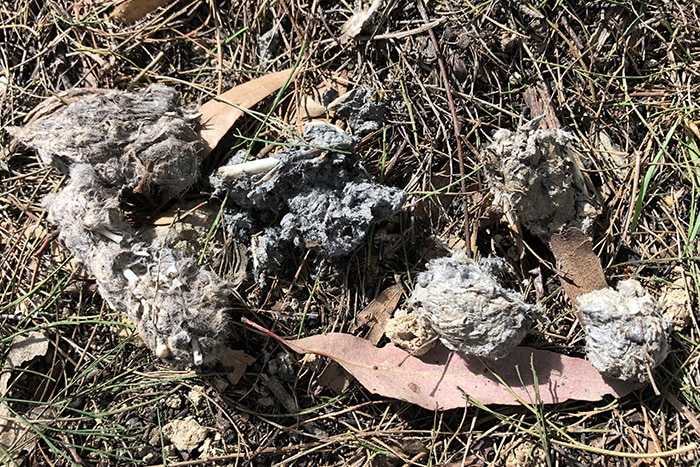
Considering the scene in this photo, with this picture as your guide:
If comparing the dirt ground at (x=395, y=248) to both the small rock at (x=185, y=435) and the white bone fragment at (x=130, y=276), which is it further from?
the white bone fragment at (x=130, y=276)

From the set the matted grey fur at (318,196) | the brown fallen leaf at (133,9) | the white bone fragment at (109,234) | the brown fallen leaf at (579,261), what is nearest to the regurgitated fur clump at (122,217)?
the white bone fragment at (109,234)

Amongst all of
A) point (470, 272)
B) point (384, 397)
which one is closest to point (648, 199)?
point (470, 272)

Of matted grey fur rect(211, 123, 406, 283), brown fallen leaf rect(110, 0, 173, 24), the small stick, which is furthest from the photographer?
brown fallen leaf rect(110, 0, 173, 24)

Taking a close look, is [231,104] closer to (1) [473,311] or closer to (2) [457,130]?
(2) [457,130]

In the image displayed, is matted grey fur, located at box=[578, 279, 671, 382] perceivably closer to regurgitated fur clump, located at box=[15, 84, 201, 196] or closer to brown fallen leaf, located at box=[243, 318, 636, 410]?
brown fallen leaf, located at box=[243, 318, 636, 410]

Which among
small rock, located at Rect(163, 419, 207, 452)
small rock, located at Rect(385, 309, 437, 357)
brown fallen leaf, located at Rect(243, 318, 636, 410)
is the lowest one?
small rock, located at Rect(163, 419, 207, 452)

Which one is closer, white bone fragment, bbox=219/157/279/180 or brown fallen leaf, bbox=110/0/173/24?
white bone fragment, bbox=219/157/279/180

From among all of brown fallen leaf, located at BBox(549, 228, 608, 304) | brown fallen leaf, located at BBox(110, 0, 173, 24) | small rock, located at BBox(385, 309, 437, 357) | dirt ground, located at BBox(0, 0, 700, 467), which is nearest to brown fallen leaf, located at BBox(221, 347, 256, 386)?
dirt ground, located at BBox(0, 0, 700, 467)
